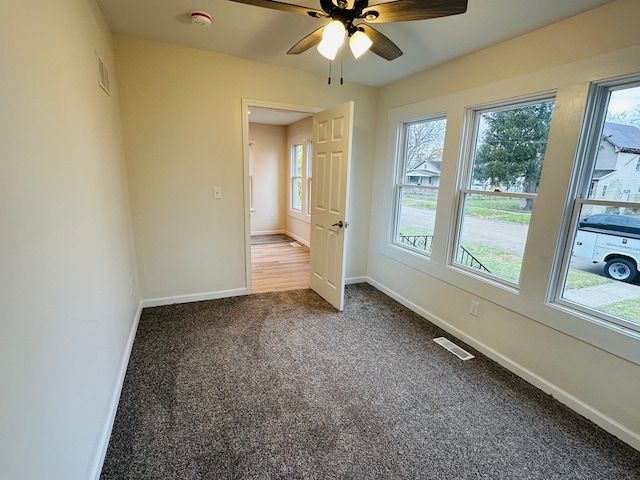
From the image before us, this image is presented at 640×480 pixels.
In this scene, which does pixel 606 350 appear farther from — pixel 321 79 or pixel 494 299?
pixel 321 79

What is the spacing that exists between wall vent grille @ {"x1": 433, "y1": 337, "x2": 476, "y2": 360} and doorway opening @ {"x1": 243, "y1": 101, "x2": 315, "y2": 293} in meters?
2.49

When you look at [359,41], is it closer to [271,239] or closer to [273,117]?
[273,117]

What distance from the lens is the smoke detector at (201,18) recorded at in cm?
206

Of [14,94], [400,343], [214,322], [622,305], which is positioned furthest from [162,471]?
[622,305]

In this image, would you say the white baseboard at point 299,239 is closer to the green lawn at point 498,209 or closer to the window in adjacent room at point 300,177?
the window in adjacent room at point 300,177

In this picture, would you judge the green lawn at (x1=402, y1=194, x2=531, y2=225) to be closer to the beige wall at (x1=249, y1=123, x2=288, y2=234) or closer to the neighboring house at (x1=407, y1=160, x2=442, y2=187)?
the neighboring house at (x1=407, y1=160, x2=442, y2=187)

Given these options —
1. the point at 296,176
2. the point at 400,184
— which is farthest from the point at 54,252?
the point at 296,176

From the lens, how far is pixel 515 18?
6.23ft

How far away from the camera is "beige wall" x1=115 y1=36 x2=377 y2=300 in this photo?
268cm

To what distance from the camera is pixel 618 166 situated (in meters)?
1.74

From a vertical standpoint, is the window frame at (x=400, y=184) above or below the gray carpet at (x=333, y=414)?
above

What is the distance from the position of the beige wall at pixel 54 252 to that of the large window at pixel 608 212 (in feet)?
8.75

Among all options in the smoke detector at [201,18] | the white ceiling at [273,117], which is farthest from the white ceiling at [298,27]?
the white ceiling at [273,117]

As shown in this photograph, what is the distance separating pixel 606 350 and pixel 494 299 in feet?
2.30
